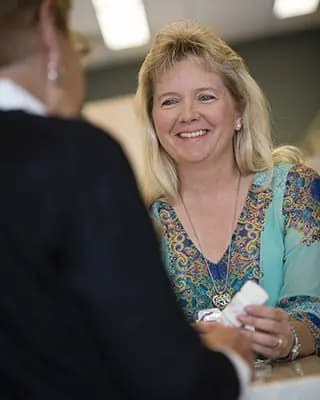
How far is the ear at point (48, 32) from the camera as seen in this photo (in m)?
1.02

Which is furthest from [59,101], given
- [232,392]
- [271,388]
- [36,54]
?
[271,388]

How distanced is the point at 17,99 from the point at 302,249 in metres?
1.21

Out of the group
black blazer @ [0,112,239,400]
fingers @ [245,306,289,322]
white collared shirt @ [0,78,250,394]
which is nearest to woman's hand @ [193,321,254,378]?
white collared shirt @ [0,78,250,394]

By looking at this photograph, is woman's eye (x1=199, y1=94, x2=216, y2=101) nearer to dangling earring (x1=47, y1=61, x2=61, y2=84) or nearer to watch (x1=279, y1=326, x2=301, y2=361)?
watch (x1=279, y1=326, x2=301, y2=361)

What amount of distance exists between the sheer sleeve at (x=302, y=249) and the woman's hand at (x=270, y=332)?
157 millimetres

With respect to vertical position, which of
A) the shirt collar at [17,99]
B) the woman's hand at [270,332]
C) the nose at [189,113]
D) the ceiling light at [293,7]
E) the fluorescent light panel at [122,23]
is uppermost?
the fluorescent light panel at [122,23]

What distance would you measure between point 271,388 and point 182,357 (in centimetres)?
43

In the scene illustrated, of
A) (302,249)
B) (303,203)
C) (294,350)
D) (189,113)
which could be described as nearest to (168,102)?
(189,113)

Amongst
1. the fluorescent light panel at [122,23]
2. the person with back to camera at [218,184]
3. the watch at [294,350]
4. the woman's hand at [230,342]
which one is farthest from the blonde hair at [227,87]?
the fluorescent light panel at [122,23]

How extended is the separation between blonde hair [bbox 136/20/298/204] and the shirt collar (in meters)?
1.25

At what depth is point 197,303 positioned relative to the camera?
205 centimetres

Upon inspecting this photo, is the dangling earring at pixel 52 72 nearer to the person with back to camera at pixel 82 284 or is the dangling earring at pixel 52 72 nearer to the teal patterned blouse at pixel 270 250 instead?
the person with back to camera at pixel 82 284

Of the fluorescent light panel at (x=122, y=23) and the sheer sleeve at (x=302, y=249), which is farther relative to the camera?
the fluorescent light panel at (x=122, y=23)

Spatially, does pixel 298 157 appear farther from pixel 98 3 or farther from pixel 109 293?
pixel 98 3
